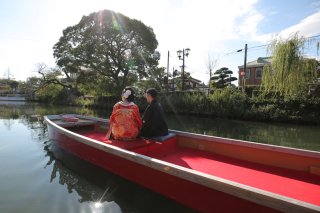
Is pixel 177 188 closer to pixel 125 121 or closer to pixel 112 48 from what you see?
pixel 125 121

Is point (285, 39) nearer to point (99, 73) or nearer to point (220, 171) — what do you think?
point (220, 171)

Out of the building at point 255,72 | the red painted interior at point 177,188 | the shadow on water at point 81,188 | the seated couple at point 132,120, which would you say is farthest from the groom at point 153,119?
the building at point 255,72

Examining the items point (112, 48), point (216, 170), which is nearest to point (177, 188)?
point (216, 170)

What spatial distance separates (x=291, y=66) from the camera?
32.4 feet

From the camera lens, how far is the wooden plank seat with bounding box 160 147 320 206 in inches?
77.3

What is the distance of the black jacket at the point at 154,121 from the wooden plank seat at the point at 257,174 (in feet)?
1.54

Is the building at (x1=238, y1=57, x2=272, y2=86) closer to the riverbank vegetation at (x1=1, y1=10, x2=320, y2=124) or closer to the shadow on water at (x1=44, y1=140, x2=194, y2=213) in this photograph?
the riverbank vegetation at (x1=1, y1=10, x2=320, y2=124)

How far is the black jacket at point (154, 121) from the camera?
3090 millimetres

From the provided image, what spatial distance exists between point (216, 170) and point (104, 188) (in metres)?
1.72

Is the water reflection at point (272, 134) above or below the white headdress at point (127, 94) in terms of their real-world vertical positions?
below

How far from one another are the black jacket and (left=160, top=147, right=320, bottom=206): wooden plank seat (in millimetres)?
470

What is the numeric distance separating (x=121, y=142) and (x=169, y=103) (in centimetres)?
1305

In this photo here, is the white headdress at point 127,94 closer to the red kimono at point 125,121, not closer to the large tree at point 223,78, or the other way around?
the red kimono at point 125,121

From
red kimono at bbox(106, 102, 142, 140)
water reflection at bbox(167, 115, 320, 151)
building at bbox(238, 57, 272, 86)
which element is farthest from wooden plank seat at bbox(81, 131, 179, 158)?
building at bbox(238, 57, 272, 86)
